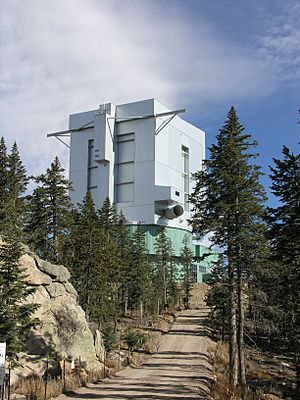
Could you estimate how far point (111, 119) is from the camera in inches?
3703

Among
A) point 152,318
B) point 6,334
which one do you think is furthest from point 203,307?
point 6,334

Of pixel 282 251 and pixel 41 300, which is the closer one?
pixel 282 251

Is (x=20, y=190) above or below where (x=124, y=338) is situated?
above

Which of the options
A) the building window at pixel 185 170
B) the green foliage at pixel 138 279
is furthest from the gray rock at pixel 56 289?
the building window at pixel 185 170

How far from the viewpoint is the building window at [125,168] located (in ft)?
300

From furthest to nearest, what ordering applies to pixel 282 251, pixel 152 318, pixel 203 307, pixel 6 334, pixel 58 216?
pixel 203 307
pixel 152 318
pixel 58 216
pixel 282 251
pixel 6 334

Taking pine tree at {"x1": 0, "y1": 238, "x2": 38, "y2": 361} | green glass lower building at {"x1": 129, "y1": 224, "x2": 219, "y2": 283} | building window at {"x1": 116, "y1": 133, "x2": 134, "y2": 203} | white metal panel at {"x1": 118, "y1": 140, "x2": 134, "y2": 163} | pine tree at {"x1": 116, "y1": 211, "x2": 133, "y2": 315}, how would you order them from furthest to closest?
white metal panel at {"x1": 118, "y1": 140, "x2": 134, "y2": 163}, building window at {"x1": 116, "y1": 133, "x2": 134, "y2": 203}, green glass lower building at {"x1": 129, "y1": 224, "x2": 219, "y2": 283}, pine tree at {"x1": 116, "y1": 211, "x2": 133, "y2": 315}, pine tree at {"x1": 0, "y1": 238, "x2": 38, "y2": 361}

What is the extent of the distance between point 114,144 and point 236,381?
7342cm

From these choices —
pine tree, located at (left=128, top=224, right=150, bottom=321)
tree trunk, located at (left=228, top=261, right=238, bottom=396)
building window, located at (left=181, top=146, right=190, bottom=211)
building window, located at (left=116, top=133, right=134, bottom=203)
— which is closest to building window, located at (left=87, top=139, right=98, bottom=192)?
building window, located at (left=116, top=133, right=134, bottom=203)

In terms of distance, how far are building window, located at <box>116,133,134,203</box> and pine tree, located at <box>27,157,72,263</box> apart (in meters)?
52.4

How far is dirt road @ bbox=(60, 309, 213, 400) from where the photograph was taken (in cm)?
1981

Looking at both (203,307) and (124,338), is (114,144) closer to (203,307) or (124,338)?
(203,307)

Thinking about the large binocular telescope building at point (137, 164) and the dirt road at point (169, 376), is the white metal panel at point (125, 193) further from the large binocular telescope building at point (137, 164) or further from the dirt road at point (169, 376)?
the dirt road at point (169, 376)

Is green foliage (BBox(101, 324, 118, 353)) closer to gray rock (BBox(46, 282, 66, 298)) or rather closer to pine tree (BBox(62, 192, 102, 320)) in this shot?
pine tree (BBox(62, 192, 102, 320))
